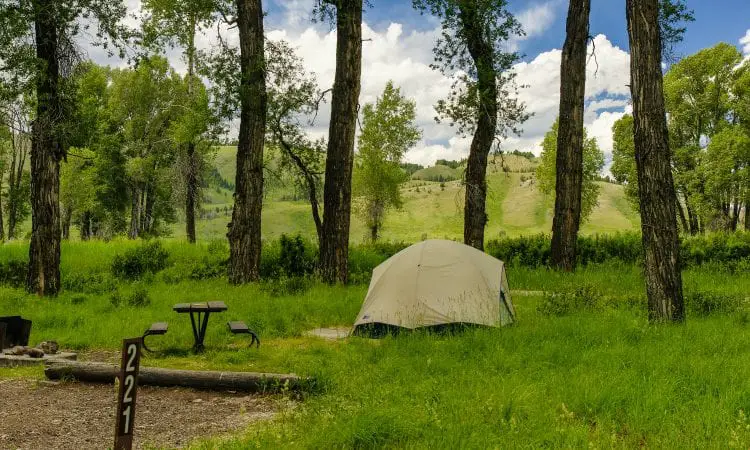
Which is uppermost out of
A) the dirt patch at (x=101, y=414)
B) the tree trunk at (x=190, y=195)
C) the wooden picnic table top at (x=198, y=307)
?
the tree trunk at (x=190, y=195)

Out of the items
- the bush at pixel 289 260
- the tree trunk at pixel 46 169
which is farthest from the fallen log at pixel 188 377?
the bush at pixel 289 260

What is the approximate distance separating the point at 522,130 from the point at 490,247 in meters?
5.22


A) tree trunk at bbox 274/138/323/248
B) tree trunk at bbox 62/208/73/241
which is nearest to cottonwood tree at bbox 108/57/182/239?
tree trunk at bbox 62/208/73/241

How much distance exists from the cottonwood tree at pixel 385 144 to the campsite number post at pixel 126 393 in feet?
152

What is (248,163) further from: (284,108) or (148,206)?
(148,206)

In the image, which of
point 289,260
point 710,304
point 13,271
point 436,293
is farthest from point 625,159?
point 13,271

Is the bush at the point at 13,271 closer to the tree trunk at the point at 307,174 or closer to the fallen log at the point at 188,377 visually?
the tree trunk at the point at 307,174

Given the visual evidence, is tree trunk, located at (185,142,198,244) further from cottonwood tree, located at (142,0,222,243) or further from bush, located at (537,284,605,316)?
bush, located at (537,284,605,316)

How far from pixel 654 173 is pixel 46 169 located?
51.4 feet

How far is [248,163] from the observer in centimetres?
1764

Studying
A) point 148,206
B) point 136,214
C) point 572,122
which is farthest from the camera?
point 148,206

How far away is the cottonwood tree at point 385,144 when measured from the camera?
168ft

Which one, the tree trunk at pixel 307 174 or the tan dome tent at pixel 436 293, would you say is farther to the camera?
the tree trunk at pixel 307 174

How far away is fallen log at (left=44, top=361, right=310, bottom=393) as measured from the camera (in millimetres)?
7688
